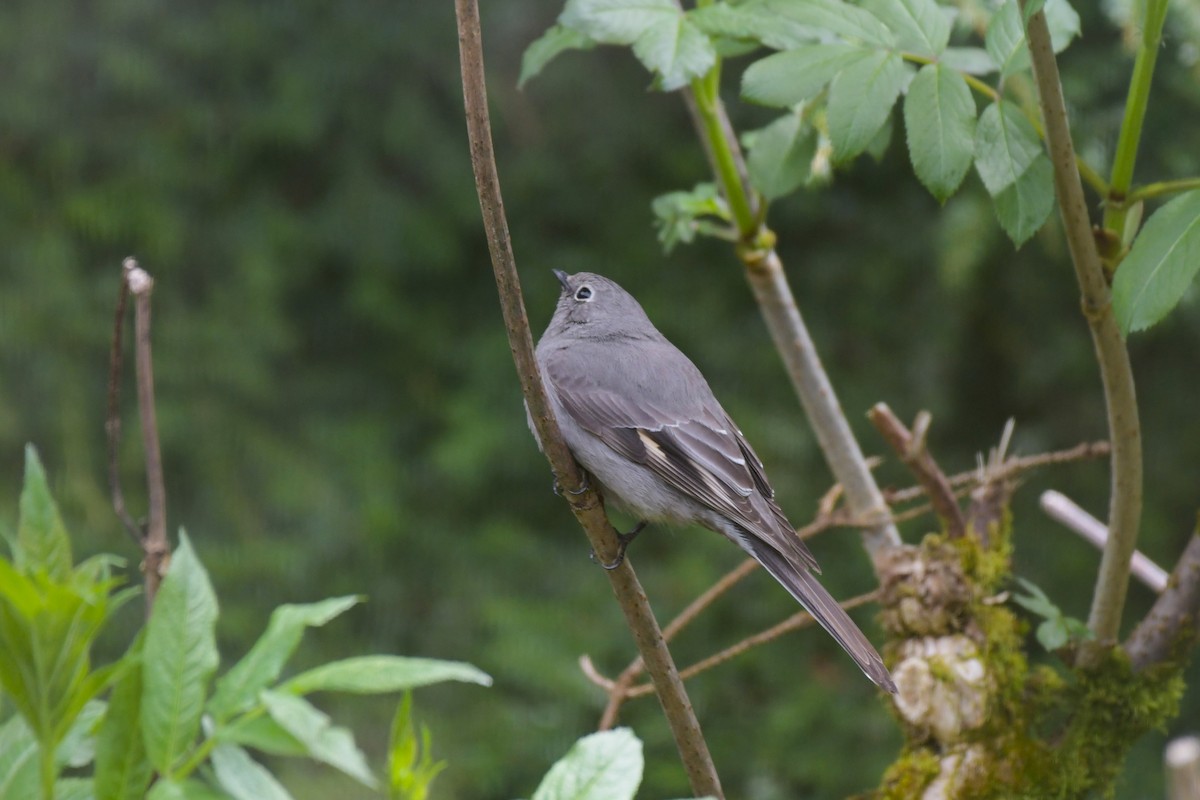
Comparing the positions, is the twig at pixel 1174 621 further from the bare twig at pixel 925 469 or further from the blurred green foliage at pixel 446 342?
the blurred green foliage at pixel 446 342

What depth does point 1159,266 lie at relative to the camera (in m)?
1.67

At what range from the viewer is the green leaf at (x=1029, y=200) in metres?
1.84

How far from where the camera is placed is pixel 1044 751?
223 cm

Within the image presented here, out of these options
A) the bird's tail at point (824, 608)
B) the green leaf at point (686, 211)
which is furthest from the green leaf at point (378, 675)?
the green leaf at point (686, 211)

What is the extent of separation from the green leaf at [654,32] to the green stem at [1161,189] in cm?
71

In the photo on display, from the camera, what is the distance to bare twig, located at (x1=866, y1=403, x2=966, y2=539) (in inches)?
94.4

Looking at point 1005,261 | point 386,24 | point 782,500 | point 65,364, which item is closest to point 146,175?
point 65,364

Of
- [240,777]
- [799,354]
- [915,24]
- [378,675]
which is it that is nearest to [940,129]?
[915,24]

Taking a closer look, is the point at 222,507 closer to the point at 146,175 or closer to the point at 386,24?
the point at 146,175

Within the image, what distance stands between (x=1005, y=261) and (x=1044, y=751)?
2.71 m

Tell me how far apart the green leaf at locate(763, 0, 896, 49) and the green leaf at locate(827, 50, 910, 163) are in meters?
0.03

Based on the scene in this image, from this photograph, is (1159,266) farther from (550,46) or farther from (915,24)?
(550,46)

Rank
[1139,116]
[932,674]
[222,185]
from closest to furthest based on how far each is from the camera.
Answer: [1139,116]
[932,674]
[222,185]

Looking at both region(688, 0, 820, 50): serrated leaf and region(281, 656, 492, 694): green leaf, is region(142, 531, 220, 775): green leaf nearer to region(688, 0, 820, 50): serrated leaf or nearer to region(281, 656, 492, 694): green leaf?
region(281, 656, 492, 694): green leaf
